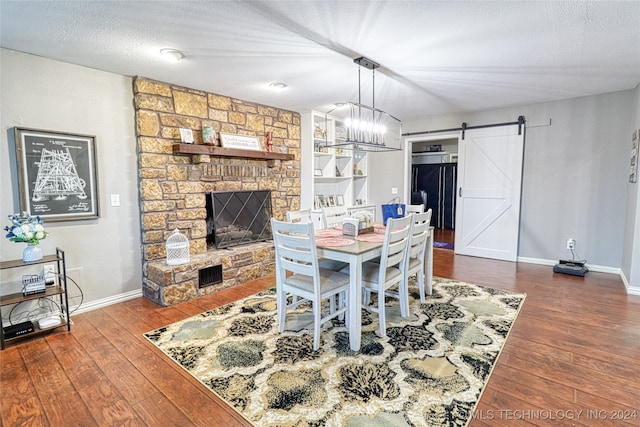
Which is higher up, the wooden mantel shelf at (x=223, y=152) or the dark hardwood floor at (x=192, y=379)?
the wooden mantel shelf at (x=223, y=152)

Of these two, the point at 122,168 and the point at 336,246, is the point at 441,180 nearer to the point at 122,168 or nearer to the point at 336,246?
the point at 336,246

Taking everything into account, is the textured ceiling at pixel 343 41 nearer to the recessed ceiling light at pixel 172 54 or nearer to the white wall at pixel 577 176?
the recessed ceiling light at pixel 172 54

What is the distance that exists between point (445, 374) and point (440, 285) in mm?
1820

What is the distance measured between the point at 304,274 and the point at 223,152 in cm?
217

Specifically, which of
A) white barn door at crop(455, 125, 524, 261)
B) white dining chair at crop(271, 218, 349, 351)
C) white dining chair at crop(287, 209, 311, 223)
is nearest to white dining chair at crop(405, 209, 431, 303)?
white dining chair at crop(271, 218, 349, 351)

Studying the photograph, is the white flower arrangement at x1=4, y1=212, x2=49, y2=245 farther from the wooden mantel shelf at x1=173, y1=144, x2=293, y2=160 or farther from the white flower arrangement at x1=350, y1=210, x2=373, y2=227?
the white flower arrangement at x1=350, y1=210, x2=373, y2=227

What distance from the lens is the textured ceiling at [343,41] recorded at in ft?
6.68

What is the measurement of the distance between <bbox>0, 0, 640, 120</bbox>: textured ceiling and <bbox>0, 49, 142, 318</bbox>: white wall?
17 centimetres

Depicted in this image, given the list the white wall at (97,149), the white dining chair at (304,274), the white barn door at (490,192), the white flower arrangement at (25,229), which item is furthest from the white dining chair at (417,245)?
the white flower arrangement at (25,229)

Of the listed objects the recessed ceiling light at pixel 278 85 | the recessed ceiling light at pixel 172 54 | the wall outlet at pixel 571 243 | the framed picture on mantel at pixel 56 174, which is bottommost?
the wall outlet at pixel 571 243

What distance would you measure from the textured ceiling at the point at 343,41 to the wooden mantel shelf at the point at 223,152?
70 cm

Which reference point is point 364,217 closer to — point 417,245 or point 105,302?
point 417,245

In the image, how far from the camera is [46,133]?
2822 millimetres

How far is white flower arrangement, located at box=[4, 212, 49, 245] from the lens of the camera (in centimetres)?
245
